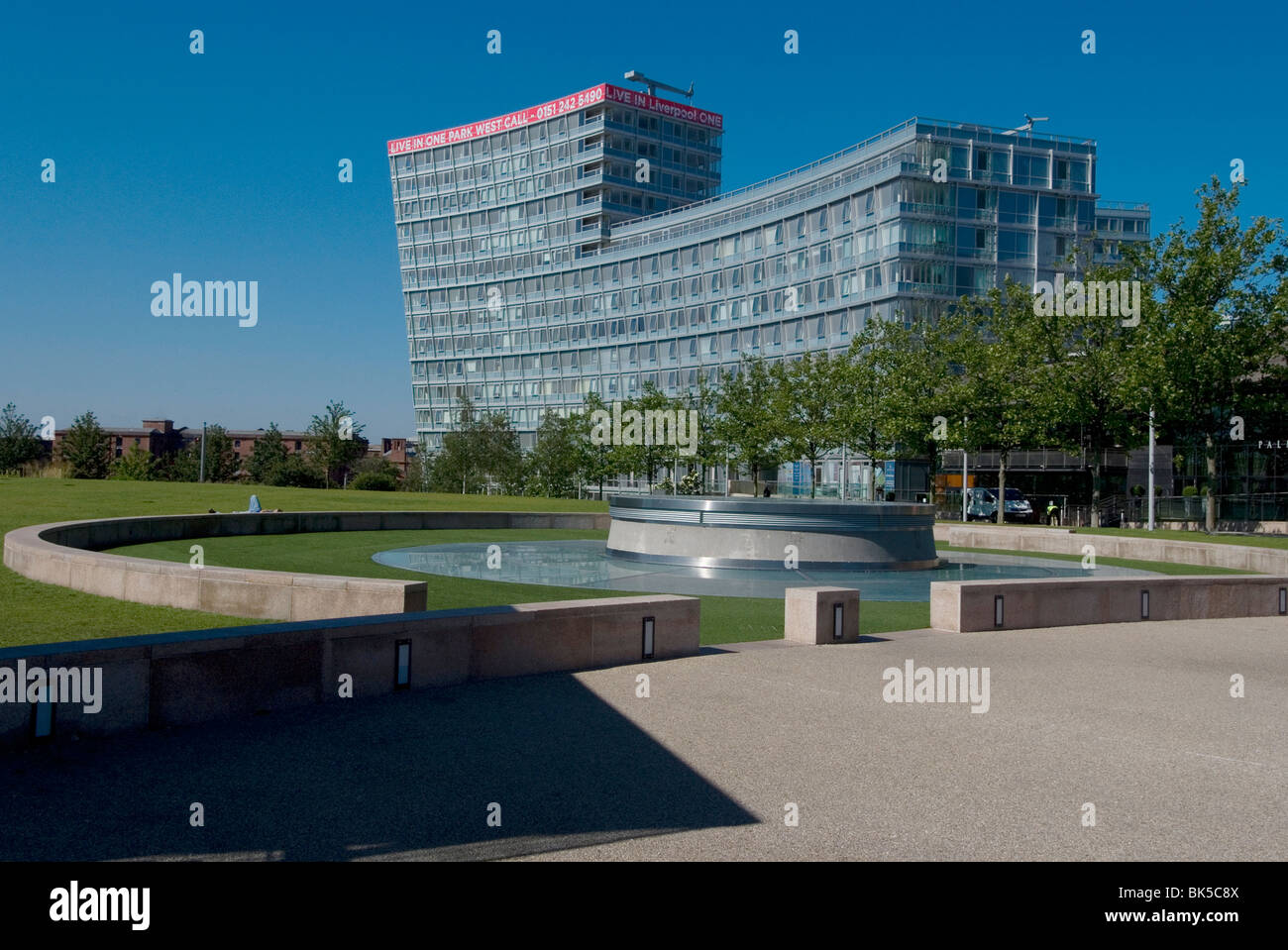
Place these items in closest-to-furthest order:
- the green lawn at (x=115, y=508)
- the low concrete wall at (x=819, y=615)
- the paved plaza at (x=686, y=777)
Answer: the paved plaza at (x=686, y=777) → the green lawn at (x=115, y=508) → the low concrete wall at (x=819, y=615)

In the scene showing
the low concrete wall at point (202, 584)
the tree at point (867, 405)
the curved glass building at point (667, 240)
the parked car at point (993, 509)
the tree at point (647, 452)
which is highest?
the curved glass building at point (667, 240)

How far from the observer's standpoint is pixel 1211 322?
1555 inches

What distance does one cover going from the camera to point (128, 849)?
539cm

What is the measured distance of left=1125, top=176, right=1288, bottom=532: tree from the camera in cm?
3912

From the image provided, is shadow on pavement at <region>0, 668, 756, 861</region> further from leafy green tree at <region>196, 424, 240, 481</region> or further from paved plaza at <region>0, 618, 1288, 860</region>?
leafy green tree at <region>196, 424, 240, 481</region>

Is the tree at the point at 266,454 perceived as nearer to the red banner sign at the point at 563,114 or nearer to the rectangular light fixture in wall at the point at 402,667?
the red banner sign at the point at 563,114

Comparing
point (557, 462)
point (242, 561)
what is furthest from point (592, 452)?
point (242, 561)

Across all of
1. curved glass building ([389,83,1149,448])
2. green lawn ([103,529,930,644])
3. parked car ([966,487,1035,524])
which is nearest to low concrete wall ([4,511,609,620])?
green lawn ([103,529,930,644])

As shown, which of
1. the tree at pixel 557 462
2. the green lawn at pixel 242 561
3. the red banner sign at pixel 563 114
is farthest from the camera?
the red banner sign at pixel 563 114

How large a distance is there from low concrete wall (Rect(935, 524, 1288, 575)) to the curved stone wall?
7.87m

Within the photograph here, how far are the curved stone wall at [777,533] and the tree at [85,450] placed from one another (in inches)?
2093

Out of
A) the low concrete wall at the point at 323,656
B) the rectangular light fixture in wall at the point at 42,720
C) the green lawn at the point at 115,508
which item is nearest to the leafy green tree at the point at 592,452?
the green lawn at the point at 115,508

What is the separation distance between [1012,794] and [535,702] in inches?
156

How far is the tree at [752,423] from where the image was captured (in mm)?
58594
